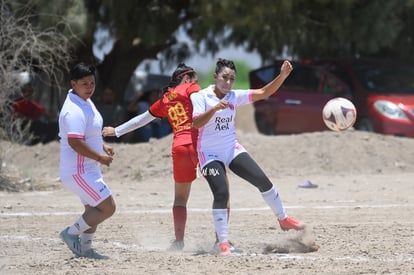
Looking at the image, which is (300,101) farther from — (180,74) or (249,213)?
(180,74)

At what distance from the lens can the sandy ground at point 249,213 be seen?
24.8 feet

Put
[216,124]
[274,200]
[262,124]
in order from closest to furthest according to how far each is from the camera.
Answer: [216,124], [274,200], [262,124]

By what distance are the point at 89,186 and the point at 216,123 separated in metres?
1.34

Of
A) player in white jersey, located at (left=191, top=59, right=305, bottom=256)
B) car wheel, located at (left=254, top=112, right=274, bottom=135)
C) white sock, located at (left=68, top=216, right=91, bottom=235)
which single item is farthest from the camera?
car wheel, located at (left=254, top=112, right=274, bottom=135)

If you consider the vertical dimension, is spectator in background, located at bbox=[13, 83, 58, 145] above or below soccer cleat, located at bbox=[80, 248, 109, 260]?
below

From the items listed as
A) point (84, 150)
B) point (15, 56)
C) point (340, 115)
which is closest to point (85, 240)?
point (84, 150)

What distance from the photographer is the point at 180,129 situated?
8.66m

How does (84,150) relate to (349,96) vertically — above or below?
above

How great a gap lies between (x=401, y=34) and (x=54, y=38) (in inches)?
348

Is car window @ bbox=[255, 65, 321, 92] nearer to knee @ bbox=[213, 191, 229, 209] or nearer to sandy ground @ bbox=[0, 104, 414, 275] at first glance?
sandy ground @ bbox=[0, 104, 414, 275]

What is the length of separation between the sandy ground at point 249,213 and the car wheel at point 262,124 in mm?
411

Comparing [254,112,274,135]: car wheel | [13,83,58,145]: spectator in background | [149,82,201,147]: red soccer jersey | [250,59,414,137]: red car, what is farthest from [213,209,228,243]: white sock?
[254,112,274,135]: car wheel

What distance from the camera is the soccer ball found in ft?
30.5

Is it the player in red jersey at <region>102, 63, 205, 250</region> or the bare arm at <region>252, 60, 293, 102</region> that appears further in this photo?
the player in red jersey at <region>102, 63, 205, 250</region>
